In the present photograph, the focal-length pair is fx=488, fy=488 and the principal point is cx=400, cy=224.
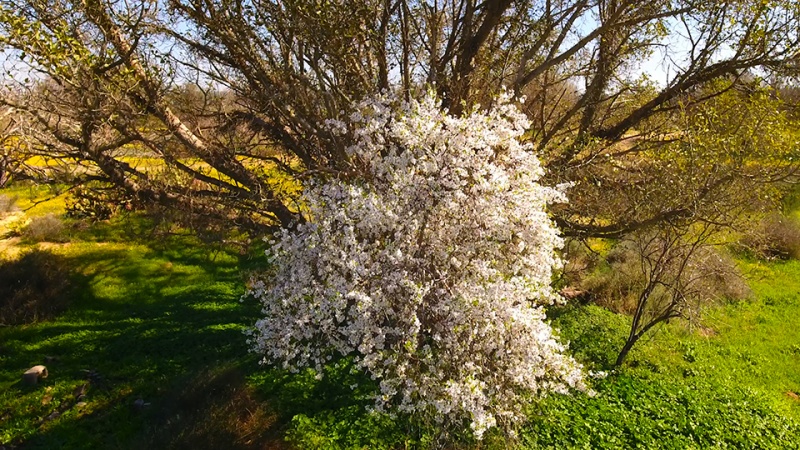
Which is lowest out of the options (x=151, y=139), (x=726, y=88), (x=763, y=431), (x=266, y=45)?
(x=763, y=431)

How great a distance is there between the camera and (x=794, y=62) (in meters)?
11.0

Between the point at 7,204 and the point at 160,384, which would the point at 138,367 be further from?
the point at 7,204

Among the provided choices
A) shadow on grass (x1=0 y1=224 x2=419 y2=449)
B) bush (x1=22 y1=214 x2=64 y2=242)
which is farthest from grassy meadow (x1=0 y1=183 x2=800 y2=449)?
bush (x1=22 y1=214 x2=64 y2=242)

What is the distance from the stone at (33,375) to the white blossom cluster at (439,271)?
8.75m

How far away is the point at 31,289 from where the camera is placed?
15.8 meters

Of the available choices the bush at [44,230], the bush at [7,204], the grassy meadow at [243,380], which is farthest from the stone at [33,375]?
the bush at [7,204]

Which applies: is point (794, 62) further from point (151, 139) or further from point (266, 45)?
point (151, 139)

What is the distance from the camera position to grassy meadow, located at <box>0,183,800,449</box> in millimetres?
9805

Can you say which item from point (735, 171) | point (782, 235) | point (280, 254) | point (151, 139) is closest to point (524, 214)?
point (280, 254)

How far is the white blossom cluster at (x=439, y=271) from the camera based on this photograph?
6367mm

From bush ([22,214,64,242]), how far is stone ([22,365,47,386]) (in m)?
10.9

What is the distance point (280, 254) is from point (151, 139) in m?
5.36

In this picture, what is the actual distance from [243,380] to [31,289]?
31.1 ft

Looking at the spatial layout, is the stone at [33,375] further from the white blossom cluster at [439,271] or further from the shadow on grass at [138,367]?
the white blossom cluster at [439,271]
